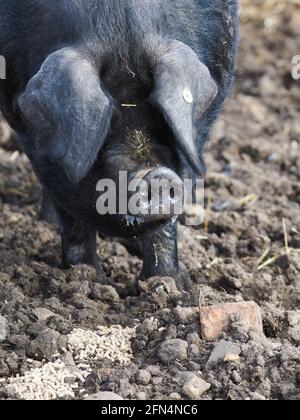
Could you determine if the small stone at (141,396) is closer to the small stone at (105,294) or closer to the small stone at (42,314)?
the small stone at (42,314)

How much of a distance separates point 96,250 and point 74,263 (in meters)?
0.14

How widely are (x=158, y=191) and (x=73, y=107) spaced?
1.33ft

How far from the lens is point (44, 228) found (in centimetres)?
485

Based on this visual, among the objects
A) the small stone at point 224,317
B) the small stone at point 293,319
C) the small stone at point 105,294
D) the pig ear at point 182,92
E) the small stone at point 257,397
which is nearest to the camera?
the small stone at point 257,397

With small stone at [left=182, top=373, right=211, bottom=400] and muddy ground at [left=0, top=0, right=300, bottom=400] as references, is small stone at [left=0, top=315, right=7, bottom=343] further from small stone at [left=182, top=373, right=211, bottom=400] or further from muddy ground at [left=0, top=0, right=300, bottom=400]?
small stone at [left=182, top=373, right=211, bottom=400]

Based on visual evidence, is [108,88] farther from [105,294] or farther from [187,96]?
[105,294]

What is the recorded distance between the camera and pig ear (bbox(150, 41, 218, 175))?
3.46 m

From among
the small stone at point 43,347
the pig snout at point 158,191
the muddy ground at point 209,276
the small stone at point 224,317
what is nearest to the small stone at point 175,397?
the muddy ground at point 209,276

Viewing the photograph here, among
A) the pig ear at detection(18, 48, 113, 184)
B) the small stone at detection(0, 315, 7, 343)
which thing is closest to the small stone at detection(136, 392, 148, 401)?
the small stone at detection(0, 315, 7, 343)

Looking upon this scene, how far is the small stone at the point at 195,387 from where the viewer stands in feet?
10.6

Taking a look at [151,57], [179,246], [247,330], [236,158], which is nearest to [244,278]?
[179,246]

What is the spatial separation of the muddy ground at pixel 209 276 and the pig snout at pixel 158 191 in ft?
1.30

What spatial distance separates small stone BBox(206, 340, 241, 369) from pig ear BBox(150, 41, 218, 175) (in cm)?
61

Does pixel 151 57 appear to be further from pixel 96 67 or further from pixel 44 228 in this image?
pixel 44 228
